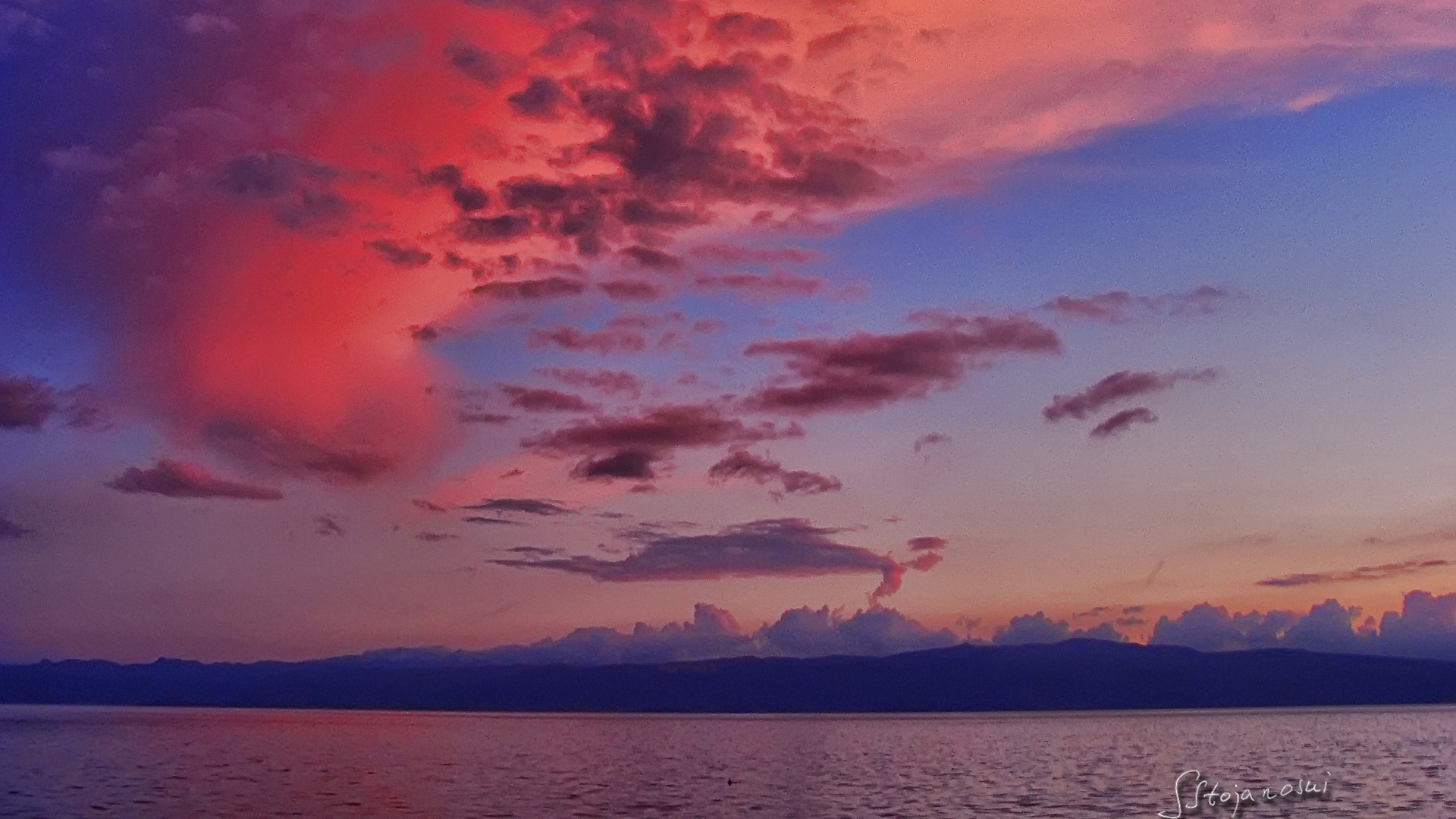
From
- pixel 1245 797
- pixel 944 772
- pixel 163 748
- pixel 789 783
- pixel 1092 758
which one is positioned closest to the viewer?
pixel 1245 797

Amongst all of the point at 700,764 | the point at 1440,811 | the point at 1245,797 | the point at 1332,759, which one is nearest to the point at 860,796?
the point at 1245,797

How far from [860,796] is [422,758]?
83226 millimetres

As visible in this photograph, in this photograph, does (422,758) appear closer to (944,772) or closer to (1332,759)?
(944,772)

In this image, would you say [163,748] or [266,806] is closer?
[266,806]

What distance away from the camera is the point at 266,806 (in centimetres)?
9556

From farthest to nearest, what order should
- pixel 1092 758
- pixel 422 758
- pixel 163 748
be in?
pixel 163 748
pixel 422 758
pixel 1092 758

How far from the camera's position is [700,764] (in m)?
160
